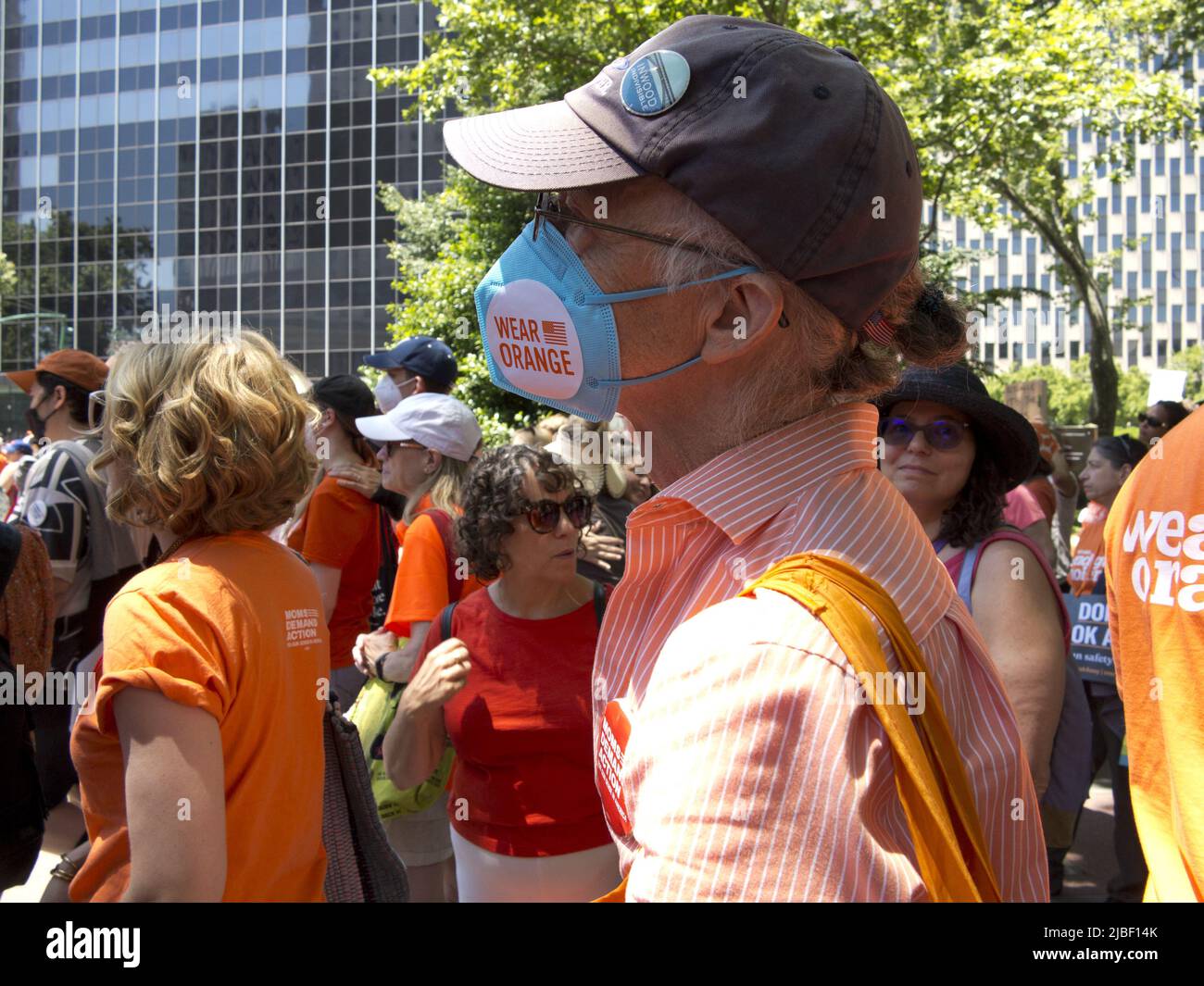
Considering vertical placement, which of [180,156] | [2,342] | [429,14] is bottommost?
[2,342]

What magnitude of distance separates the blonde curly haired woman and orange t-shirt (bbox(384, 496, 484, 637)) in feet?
5.70

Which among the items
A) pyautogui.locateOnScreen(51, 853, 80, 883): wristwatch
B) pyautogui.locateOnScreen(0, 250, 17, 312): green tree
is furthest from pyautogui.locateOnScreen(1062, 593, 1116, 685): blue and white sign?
pyautogui.locateOnScreen(0, 250, 17, 312): green tree

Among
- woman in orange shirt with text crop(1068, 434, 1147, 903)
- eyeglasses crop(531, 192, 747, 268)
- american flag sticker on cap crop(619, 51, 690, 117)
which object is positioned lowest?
woman in orange shirt with text crop(1068, 434, 1147, 903)

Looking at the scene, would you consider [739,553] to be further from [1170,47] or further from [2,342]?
[2,342]

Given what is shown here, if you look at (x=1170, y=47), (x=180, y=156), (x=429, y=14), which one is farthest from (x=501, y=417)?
(x=180, y=156)

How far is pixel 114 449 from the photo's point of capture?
2.33 metres

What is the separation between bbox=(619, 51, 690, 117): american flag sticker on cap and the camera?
123 centimetres

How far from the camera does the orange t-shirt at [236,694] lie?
1977 millimetres

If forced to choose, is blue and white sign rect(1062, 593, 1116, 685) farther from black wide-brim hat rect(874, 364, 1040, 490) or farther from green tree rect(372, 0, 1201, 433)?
green tree rect(372, 0, 1201, 433)

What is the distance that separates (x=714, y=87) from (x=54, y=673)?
425 centimetres

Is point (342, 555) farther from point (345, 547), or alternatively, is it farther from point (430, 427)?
point (430, 427)

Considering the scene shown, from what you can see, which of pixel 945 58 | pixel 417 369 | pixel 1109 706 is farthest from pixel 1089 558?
pixel 945 58

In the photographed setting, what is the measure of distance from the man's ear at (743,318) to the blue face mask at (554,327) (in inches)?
1.4
